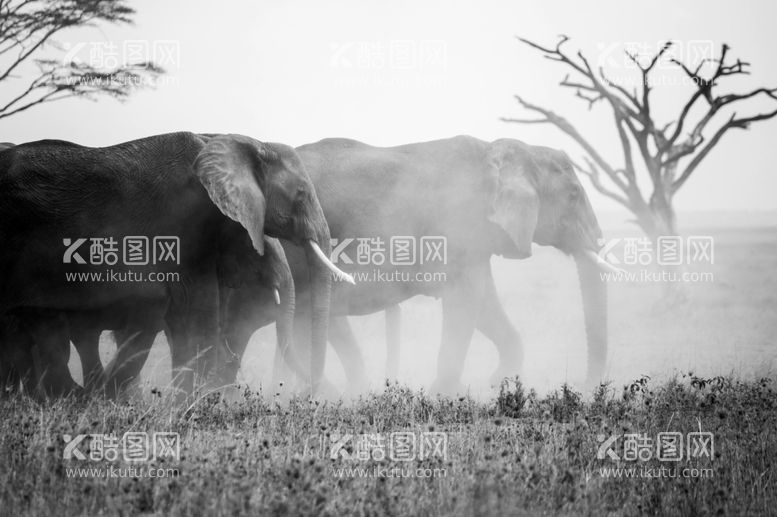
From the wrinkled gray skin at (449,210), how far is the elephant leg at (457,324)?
0.01 m

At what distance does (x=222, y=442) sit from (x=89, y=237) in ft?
12.7

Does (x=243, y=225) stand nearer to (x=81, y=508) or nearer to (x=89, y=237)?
(x=89, y=237)

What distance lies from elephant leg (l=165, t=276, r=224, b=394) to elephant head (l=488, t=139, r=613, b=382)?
15.3 ft

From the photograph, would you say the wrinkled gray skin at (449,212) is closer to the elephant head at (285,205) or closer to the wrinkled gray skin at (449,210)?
the wrinkled gray skin at (449,210)

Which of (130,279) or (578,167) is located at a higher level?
(578,167)

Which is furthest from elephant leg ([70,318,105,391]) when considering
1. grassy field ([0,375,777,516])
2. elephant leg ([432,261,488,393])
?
elephant leg ([432,261,488,393])

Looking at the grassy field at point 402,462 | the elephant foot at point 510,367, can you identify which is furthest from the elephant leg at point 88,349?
the elephant foot at point 510,367

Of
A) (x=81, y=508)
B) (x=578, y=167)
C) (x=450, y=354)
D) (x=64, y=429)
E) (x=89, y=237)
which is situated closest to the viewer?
(x=81, y=508)

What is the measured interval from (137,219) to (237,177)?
1.24 m

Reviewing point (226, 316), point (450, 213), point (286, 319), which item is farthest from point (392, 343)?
point (286, 319)

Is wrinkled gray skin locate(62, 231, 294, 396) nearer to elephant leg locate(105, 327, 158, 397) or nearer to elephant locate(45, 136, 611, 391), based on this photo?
elephant leg locate(105, 327, 158, 397)

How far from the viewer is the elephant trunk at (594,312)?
1360 cm

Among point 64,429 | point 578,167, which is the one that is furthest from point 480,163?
point 578,167

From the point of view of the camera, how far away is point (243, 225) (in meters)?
10.1
